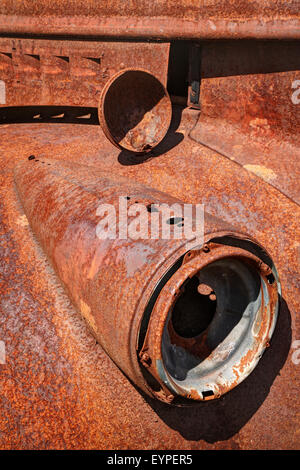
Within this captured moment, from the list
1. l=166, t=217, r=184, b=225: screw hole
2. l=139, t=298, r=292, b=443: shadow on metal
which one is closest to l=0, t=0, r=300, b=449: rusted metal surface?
l=139, t=298, r=292, b=443: shadow on metal

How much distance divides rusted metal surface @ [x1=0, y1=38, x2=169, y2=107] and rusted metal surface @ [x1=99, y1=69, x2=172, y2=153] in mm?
436

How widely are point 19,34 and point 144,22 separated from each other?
1.19 metres

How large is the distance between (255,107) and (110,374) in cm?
223

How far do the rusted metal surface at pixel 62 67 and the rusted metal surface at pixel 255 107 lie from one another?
48cm

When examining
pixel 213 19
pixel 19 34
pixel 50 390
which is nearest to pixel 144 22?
pixel 213 19

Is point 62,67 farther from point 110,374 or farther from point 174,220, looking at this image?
point 110,374

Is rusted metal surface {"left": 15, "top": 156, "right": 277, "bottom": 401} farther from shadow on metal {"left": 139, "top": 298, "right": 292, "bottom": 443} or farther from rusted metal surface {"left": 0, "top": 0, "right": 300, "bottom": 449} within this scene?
shadow on metal {"left": 139, "top": 298, "right": 292, "bottom": 443}

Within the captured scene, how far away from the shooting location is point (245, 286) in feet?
6.14

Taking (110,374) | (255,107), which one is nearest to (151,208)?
(110,374)

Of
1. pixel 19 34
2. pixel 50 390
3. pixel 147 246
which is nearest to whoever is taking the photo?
pixel 147 246

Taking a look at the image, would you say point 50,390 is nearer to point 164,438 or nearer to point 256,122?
point 164,438

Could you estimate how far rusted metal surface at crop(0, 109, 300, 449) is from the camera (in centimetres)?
194

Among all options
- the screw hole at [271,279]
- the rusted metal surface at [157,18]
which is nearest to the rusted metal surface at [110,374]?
the screw hole at [271,279]

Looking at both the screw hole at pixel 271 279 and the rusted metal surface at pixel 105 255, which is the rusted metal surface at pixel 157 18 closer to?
the rusted metal surface at pixel 105 255
